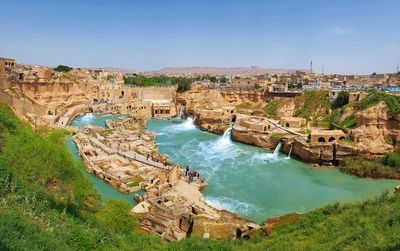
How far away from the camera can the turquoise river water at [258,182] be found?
20312 millimetres

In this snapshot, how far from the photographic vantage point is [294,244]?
1090 centimetres

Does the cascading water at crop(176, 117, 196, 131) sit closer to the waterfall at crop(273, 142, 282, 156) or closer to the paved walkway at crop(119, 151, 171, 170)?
the waterfall at crop(273, 142, 282, 156)

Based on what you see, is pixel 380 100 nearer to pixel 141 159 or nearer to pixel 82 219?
pixel 141 159

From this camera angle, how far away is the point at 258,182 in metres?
24.1

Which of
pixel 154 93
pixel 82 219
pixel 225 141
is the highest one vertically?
pixel 154 93

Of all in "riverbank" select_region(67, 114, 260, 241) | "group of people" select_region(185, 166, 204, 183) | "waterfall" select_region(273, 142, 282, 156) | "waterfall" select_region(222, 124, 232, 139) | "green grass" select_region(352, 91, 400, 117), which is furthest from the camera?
"waterfall" select_region(222, 124, 232, 139)

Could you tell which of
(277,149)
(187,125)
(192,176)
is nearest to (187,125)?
(187,125)

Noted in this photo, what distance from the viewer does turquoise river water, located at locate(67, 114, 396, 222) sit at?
2031 cm

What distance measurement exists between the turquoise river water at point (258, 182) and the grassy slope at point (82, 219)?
6157 mm

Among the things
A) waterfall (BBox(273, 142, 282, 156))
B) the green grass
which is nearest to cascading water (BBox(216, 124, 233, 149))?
waterfall (BBox(273, 142, 282, 156))

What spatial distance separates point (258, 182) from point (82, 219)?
1424 centimetres

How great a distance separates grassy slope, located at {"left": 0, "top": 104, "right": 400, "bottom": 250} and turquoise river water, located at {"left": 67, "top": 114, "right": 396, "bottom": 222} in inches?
242

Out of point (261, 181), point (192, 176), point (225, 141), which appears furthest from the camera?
point (225, 141)

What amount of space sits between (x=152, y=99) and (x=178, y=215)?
46.6 meters
